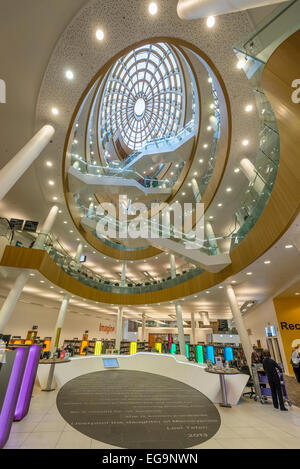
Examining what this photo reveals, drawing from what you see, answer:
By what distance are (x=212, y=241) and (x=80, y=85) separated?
847 centimetres

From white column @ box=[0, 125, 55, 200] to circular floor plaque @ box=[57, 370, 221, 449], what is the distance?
557 cm

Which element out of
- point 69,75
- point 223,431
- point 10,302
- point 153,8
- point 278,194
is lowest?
point 223,431

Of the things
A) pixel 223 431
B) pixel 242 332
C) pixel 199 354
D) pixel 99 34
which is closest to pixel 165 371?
pixel 199 354

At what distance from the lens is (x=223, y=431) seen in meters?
3.76

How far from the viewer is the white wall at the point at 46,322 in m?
15.6

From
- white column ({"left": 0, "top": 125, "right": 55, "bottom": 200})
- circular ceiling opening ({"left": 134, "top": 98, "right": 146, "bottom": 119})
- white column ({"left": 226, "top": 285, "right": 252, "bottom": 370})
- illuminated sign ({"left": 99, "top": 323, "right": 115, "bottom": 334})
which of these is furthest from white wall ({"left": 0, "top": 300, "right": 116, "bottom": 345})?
circular ceiling opening ({"left": 134, "top": 98, "right": 146, "bottom": 119})

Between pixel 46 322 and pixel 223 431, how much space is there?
18.8 m

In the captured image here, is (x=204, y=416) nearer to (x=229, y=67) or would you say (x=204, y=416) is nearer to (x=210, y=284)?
(x=210, y=284)

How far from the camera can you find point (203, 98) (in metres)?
13.0

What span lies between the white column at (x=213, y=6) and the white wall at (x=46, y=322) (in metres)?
17.5

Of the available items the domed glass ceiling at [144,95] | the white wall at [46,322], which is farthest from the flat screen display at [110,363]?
the domed glass ceiling at [144,95]

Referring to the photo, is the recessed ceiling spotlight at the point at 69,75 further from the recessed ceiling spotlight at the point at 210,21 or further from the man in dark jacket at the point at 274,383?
the man in dark jacket at the point at 274,383

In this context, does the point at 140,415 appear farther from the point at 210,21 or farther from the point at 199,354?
the point at 210,21

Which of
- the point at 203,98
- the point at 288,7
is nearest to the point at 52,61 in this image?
the point at 288,7
